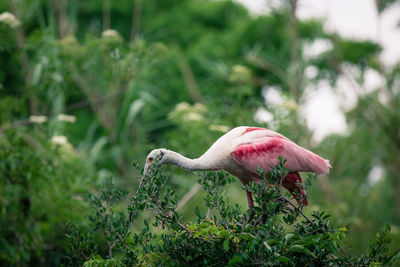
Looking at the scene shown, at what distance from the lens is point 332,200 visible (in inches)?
407

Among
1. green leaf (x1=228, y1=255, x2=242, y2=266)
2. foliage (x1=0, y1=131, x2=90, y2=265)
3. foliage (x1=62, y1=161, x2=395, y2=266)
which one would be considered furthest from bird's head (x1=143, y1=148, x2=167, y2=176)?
foliage (x1=0, y1=131, x2=90, y2=265)

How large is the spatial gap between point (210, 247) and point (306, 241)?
0.63 meters

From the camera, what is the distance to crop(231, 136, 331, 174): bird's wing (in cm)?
373

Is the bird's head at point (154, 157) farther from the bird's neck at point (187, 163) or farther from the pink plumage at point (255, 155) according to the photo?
the pink plumage at point (255, 155)

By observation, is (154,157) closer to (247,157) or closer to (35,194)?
(247,157)

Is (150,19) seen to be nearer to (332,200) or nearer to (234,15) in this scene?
(234,15)

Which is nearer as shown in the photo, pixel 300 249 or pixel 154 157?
pixel 300 249

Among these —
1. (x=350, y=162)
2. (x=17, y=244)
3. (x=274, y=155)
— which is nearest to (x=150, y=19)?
(x=350, y=162)

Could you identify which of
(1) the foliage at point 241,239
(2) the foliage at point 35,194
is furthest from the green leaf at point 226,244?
(2) the foliage at point 35,194

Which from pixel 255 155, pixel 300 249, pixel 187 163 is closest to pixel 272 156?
pixel 255 155

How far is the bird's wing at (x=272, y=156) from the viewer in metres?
3.73

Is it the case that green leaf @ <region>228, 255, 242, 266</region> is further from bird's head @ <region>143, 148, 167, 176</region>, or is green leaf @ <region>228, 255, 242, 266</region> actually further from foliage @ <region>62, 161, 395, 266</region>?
bird's head @ <region>143, 148, 167, 176</region>

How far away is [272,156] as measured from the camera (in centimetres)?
384

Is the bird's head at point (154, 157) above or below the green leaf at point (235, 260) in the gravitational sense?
above
